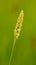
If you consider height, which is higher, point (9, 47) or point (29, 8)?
point (29, 8)

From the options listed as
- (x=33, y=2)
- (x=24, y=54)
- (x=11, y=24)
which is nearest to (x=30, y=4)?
(x=33, y=2)

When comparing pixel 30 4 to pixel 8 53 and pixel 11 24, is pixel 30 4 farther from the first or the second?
pixel 8 53

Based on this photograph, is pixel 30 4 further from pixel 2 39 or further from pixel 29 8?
pixel 2 39

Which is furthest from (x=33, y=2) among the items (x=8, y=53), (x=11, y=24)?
(x=8, y=53)

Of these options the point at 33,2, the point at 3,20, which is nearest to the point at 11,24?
the point at 3,20

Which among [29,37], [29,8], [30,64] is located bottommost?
[30,64]

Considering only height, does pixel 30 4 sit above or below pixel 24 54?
above
